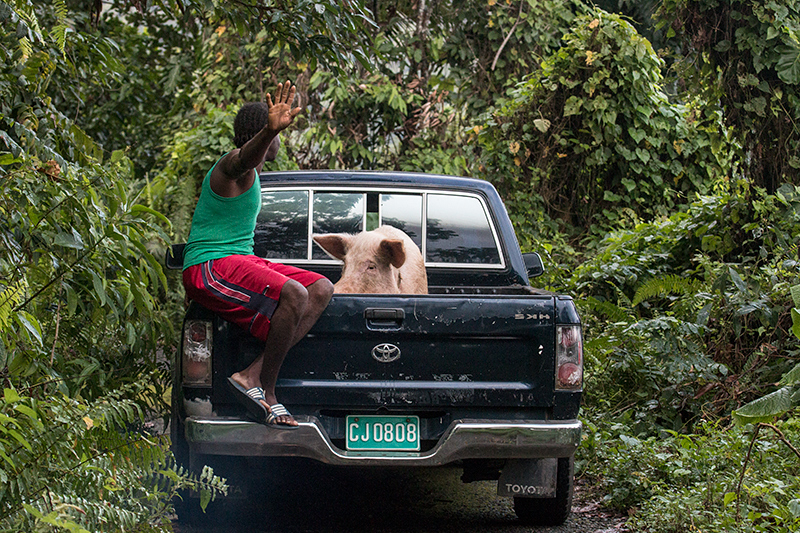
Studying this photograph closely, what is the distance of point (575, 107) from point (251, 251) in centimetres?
623

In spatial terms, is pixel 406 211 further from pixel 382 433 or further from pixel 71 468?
pixel 71 468

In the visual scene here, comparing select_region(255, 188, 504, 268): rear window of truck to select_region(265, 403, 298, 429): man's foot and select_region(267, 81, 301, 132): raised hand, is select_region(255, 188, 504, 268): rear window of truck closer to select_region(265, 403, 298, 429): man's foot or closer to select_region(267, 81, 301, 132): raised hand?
select_region(267, 81, 301, 132): raised hand

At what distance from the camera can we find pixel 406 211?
17.4 feet

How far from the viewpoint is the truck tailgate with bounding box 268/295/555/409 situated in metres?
4.06

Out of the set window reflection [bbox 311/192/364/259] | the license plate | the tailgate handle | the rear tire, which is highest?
window reflection [bbox 311/192/364/259]

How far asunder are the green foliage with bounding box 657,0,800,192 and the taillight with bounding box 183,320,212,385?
491 cm

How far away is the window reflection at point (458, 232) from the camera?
520 cm

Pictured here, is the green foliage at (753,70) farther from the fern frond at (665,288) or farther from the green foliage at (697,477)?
the green foliage at (697,477)

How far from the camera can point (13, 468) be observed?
3.19m

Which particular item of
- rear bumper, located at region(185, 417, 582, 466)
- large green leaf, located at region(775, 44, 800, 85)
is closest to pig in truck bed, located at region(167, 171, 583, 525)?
rear bumper, located at region(185, 417, 582, 466)

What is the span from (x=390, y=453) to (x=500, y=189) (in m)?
6.89

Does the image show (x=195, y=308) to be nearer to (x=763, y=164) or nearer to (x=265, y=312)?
(x=265, y=312)

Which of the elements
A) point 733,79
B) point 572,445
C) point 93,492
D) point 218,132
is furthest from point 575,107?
point 93,492

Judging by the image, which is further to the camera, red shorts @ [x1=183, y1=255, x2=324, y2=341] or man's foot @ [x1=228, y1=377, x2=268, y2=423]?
red shorts @ [x1=183, y1=255, x2=324, y2=341]
